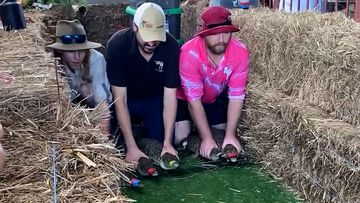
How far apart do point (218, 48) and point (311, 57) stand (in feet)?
2.78

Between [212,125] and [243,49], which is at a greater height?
[243,49]

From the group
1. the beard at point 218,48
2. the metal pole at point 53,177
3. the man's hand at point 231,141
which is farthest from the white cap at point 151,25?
the metal pole at point 53,177

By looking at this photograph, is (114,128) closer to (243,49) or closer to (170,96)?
(170,96)

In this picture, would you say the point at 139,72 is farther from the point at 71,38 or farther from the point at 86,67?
the point at 71,38

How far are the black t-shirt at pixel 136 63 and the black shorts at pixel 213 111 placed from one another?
385mm

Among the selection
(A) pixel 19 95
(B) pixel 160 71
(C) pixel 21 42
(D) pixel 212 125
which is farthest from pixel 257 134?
(A) pixel 19 95

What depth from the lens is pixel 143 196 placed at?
422 centimetres

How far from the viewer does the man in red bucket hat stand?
484 centimetres

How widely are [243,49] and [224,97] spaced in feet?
1.64

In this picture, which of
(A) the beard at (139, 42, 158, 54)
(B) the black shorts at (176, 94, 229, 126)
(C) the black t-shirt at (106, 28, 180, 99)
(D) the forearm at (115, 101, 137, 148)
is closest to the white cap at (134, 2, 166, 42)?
(A) the beard at (139, 42, 158, 54)

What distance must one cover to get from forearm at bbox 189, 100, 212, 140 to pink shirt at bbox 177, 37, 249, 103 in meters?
0.06

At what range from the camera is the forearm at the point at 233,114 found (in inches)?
197

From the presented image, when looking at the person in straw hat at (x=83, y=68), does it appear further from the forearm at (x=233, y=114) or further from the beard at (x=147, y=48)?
the forearm at (x=233, y=114)

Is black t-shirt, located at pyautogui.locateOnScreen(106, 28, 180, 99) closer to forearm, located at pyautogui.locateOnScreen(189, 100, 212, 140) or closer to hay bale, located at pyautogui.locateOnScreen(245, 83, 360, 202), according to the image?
forearm, located at pyautogui.locateOnScreen(189, 100, 212, 140)
